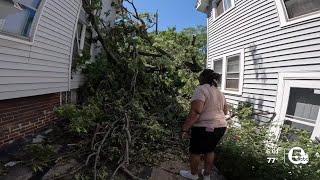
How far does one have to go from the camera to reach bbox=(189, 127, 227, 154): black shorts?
5.63 m

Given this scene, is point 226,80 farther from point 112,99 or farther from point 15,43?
point 15,43

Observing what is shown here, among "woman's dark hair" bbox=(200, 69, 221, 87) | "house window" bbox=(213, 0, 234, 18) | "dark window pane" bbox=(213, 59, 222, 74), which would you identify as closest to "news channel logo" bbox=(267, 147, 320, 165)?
"woman's dark hair" bbox=(200, 69, 221, 87)

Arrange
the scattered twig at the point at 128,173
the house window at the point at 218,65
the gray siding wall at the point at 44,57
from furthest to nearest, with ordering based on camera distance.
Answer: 1. the house window at the point at 218,65
2. the gray siding wall at the point at 44,57
3. the scattered twig at the point at 128,173

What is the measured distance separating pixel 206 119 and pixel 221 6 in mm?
9949

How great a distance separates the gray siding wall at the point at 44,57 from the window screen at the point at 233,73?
4.90 meters

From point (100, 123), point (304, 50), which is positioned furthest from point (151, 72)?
point (304, 50)

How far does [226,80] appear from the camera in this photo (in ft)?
42.1

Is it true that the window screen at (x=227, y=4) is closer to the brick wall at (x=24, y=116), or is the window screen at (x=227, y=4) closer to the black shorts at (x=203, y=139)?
the brick wall at (x=24, y=116)

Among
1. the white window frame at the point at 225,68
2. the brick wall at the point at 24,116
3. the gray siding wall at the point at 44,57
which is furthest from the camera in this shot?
the white window frame at the point at 225,68

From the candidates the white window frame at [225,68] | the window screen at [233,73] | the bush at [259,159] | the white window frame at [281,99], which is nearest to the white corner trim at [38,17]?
the bush at [259,159]

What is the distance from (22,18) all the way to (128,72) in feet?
14.9

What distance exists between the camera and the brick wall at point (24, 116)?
674cm

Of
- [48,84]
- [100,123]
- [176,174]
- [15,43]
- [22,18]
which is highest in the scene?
[22,18]

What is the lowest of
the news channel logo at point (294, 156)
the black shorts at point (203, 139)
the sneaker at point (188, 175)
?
the sneaker at point (188, 175)
